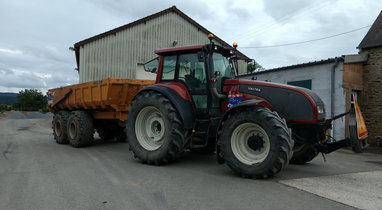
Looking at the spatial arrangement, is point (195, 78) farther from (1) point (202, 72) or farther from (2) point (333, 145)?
(2) point (333, 145)

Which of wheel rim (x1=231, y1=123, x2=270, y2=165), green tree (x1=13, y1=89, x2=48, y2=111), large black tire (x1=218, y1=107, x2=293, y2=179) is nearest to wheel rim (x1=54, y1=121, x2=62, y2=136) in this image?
large black tire (x1=218, y1=107, x2=293, y2=179)

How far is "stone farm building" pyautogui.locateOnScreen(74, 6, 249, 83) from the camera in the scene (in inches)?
717

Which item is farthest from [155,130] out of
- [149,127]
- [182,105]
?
[182,105]

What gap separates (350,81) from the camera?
1174 centimetres

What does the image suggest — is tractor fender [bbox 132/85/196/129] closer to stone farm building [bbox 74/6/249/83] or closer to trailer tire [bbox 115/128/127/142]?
→ trailer tire [bbox 115/128/127/142]

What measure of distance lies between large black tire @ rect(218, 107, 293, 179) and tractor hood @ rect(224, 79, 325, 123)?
0.57 metres

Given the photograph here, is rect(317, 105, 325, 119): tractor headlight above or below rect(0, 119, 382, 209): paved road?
above

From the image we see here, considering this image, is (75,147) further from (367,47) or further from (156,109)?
(367,47)

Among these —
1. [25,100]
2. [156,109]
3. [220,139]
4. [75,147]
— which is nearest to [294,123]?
[220,139]

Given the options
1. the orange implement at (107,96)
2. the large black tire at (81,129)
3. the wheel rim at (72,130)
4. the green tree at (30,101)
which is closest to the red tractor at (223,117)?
the orange implement at (107,96)

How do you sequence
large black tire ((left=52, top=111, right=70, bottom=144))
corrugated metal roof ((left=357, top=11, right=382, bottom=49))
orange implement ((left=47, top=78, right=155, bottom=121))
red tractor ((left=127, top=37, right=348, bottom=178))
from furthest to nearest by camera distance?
1. corrugated metal roof ((left=357, top=11, right=382, bottom=49))
2. large black tire ((left=52, top=111, right=70, bottom=144))
3. orange implement ((left=47, top=78, right=155, bottom=121))
4. red tractor ((left=127, top=37, right=348, bottom=178))

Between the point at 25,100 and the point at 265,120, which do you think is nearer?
the point at 265,120

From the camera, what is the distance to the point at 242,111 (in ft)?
16.5

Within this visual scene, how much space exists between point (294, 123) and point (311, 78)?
811 centimetres
